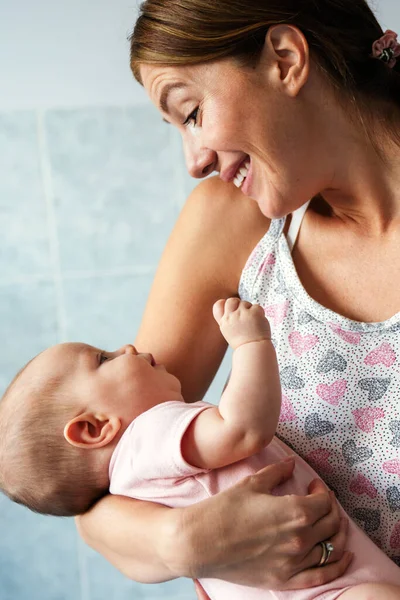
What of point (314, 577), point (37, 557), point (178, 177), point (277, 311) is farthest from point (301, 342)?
point (37, 557)

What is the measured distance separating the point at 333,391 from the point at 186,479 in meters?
0.31

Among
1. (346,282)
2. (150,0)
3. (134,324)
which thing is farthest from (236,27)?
(134,324)

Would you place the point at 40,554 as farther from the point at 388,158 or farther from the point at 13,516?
the point at 388,158

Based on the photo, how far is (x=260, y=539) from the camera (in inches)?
46.2

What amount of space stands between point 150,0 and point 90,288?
1475 mm

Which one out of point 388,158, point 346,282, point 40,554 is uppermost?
point 388,158

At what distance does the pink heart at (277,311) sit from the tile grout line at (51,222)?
1364 millimetres

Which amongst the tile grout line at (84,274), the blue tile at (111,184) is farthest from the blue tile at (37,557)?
the blue tile at (111,184)

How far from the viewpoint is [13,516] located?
2795 mm

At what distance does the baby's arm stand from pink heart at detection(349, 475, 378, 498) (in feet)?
0.76

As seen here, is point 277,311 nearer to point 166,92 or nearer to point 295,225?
point 295,225

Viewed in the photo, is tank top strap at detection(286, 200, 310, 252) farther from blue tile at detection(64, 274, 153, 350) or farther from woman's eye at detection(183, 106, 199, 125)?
blue tile at detection(64, 274, 153, 350)

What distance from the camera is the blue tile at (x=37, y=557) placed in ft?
9.21

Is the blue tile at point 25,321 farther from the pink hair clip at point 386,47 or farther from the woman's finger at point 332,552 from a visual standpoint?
the woman's finger at point 332,552
